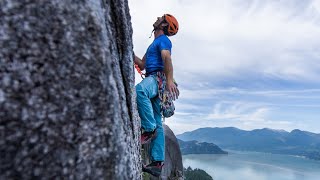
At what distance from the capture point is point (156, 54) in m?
6.17

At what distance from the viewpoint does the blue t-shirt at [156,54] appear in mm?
6078

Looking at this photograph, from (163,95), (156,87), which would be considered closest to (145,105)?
(156,87)

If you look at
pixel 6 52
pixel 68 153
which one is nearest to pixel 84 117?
pixel 68 153

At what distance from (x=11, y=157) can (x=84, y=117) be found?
2.15 feet

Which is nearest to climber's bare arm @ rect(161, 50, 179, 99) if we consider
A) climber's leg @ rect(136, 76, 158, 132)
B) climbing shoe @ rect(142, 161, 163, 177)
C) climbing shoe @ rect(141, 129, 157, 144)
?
climber's leg @ rect(136, 76, 158, 132)

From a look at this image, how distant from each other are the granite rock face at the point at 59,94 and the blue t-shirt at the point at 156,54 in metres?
2.97

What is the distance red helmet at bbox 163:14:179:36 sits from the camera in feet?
21.1

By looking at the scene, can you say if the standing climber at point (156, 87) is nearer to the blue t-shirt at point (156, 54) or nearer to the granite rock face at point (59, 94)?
the blue t-shirt at point (156, 54)

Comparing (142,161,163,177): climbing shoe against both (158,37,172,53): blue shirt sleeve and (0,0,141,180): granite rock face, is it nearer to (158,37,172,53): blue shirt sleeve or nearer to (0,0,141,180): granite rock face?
(158,37,172,53): blue shirt sleeve

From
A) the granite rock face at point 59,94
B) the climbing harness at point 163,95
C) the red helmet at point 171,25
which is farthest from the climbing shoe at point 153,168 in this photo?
the granite rock face at point 59,94

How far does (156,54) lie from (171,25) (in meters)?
0.75

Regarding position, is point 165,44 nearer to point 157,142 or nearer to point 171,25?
point 171,25

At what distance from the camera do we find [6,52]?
2.38 meters

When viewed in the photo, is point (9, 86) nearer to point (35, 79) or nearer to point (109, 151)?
point (35, 79)
